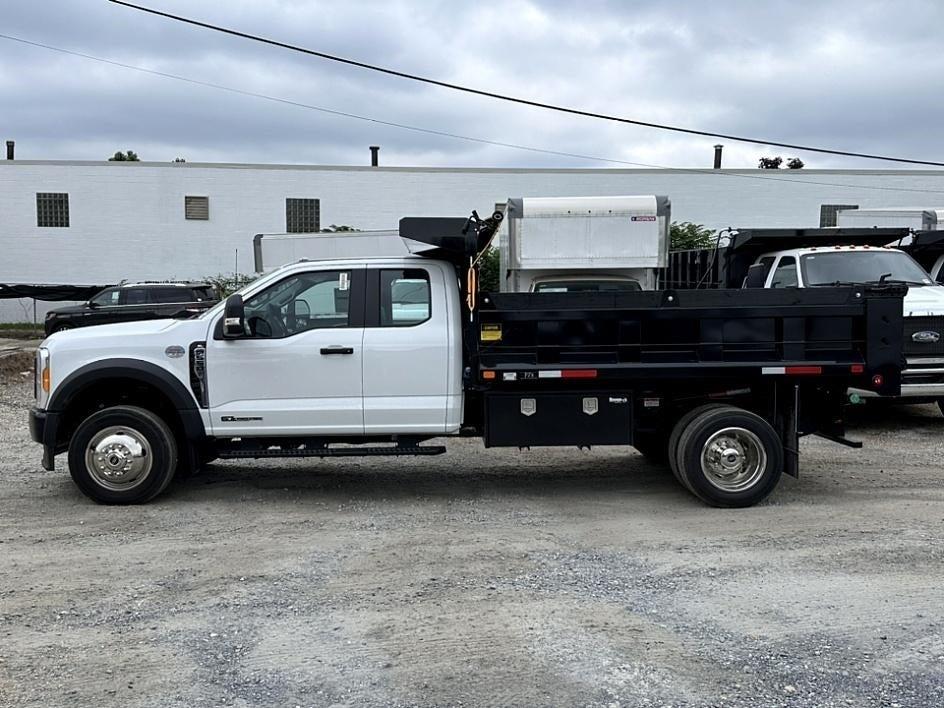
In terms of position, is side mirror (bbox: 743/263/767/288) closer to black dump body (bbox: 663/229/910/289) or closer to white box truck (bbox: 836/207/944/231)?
black dump body (bbox: 663/229/910/289)

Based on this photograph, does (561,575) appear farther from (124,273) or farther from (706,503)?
(124,273)

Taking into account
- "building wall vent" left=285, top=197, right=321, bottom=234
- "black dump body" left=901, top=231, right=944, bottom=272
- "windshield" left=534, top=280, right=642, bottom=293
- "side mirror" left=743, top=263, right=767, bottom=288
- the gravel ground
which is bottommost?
the gravel ground

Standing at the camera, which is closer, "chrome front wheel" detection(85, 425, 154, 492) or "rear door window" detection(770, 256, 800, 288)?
"chrome front wheel" detection(85, 425, 154, 492)

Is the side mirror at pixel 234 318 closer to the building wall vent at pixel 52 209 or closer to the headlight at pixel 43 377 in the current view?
the headlight at pixel 43 377

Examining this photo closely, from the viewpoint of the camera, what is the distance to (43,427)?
7.32 m

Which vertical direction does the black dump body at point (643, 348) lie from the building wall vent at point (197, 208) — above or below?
below

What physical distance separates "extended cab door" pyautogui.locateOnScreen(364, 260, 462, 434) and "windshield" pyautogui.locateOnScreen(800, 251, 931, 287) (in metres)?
5.85

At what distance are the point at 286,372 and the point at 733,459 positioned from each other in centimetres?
370

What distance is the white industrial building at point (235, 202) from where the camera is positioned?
104ft

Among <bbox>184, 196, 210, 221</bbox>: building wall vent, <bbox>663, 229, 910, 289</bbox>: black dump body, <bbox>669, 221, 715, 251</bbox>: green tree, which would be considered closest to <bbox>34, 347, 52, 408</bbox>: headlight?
<bbox>663, 229, 910, 289</bbox>: black dump body

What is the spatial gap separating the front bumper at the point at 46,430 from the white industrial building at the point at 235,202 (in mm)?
24843

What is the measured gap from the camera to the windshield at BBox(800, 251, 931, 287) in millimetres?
11320

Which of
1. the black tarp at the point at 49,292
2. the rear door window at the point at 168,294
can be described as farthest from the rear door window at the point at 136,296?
the black tarp at the point at 49,292

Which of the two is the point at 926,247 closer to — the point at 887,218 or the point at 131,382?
the point at 887,218
